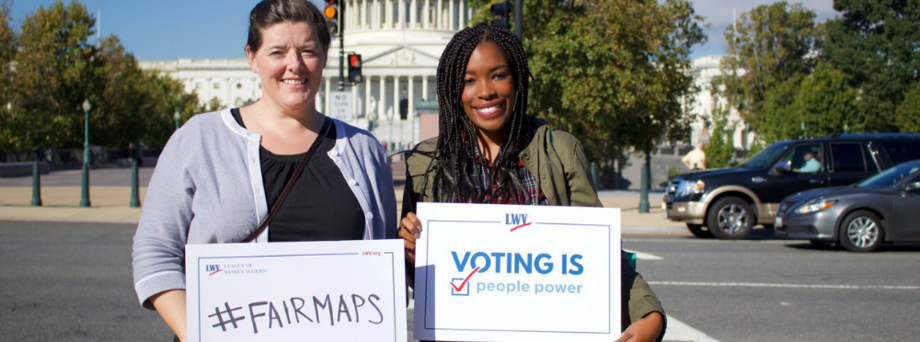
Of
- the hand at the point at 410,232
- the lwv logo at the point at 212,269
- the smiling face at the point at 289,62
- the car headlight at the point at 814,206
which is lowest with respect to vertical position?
the car headlight at the point at 814,206

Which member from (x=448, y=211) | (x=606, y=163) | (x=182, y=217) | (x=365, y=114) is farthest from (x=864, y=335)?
(x=365, y=114)

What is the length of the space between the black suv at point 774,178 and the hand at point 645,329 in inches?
488

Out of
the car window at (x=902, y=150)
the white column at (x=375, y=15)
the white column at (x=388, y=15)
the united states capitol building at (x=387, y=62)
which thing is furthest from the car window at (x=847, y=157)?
the white column at (x=375, y=15)

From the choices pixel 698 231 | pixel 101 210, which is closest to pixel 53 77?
pixel 101 210

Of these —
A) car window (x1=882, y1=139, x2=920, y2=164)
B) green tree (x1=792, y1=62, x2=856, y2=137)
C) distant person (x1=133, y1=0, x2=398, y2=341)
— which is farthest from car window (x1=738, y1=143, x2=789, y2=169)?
green tree (x1=792, y1=62, x2=856, y2=137)

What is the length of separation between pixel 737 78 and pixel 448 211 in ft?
217

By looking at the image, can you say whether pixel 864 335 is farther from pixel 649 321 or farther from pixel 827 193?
pixel 827 193

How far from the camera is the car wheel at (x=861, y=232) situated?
492 inches

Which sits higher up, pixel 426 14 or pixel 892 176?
pixel 426 14

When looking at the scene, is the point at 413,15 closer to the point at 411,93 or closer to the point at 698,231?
the point at 411,93

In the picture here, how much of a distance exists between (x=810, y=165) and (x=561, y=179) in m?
13.6

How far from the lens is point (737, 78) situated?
213 ft

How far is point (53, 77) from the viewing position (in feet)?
155

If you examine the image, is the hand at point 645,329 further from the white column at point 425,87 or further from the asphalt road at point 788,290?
the white column at point 425,87
